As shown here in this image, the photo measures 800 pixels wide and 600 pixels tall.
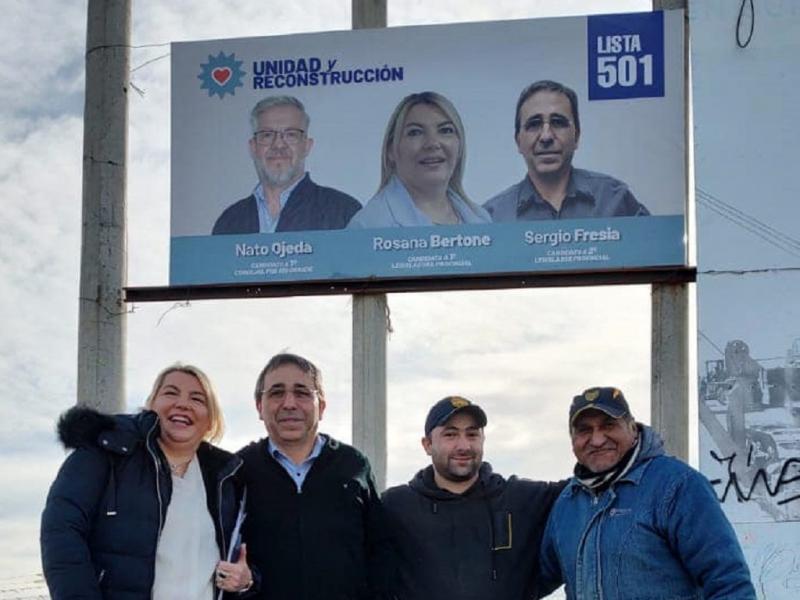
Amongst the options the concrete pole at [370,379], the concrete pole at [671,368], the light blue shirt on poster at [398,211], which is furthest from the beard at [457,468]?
the light blue shirt on poster at [398,211]

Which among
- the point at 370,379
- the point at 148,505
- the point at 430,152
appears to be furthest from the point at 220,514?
the point at 430,152

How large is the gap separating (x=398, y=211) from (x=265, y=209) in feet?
2.66

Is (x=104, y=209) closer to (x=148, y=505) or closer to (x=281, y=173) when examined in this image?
(x=281, y=173)

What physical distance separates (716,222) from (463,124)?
5.13ft

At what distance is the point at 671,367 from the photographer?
677 centimetres

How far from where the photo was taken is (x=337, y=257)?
283 inches

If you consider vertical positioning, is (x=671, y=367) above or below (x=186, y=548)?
above

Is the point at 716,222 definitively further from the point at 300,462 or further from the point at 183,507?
the point at 183,507

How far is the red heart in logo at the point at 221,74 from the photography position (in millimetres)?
7469

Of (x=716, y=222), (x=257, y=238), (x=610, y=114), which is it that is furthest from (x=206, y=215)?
(x=716, y=222)

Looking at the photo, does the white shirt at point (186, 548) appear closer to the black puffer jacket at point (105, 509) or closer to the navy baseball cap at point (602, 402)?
the black puffer jacket at point (105, 509)

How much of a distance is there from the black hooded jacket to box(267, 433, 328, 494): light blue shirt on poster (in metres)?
0.36

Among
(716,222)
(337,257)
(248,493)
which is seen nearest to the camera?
(248,493)

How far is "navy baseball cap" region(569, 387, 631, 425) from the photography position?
4277 mm
